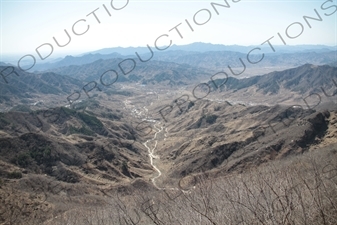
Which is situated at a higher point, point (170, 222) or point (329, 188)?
point (170, 222)

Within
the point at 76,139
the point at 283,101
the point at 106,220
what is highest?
the point at 76,139

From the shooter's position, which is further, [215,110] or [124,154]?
[215,110]

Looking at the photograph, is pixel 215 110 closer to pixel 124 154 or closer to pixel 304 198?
pixel 124 154

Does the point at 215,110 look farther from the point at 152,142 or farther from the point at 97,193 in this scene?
the point at 97,193

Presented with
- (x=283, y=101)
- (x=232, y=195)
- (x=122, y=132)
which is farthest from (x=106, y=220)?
(x=283, y=101)

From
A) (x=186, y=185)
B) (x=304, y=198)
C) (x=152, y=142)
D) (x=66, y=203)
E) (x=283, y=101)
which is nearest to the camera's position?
(x=304, y=198)

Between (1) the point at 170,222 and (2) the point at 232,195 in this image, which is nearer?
(1) the point at 170,222

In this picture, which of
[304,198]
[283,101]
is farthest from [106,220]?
[283,101]

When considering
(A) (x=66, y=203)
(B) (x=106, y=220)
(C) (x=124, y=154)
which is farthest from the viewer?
(C) (x=124, y=154)

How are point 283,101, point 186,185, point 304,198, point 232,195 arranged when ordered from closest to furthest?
point 304,198 → point 232,195 → point 186,185 → point 283,101
